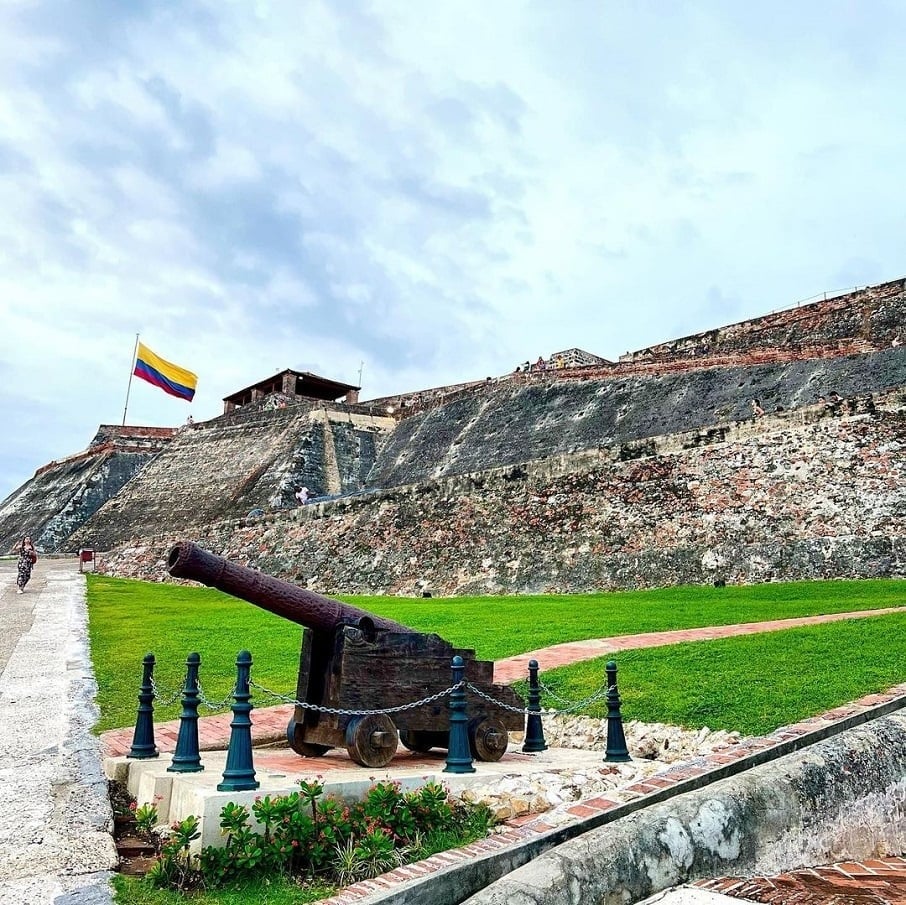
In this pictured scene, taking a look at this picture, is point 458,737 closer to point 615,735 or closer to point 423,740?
point 423,740

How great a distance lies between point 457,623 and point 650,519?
16.2 feet

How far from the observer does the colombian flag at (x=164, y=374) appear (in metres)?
33.4

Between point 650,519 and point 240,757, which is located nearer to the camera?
point 240,757

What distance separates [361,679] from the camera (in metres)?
4.81

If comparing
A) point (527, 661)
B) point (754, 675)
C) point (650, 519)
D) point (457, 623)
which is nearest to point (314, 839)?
point (754, 675)

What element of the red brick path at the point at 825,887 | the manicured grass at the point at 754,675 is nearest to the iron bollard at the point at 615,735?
the manicured grass at the point at 754,675

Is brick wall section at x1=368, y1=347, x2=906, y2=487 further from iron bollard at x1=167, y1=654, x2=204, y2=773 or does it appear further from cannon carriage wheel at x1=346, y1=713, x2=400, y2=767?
iron bollard at x1=167, y1=654, x2=204, y2=773

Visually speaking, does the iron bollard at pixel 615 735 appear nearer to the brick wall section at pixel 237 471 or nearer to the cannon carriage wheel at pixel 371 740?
the cannon carriage wheel at pixel 371 740

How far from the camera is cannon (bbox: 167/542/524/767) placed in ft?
15.4

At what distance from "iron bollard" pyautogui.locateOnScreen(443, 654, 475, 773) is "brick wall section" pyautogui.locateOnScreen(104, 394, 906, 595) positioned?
8937 millimetres

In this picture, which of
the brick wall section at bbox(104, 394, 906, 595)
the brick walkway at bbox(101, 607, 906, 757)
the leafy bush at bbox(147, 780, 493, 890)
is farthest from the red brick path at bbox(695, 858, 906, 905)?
the brick wall section at bbox(104, 394, 906, 595)

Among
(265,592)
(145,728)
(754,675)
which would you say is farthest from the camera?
(754,675)

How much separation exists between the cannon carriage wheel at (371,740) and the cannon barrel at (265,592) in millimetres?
499

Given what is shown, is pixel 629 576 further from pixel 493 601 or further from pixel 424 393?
pixel 424 393
